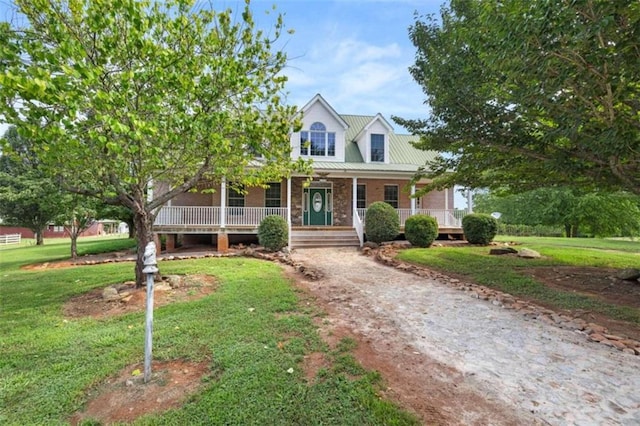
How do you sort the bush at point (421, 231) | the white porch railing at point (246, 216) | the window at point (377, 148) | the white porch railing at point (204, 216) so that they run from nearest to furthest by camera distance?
1. the bush at point (421, 231)
2. the white porch railing at point (204, 216)
3. the white porch railing at point (246, 216)
4. the window at point (377, 148)

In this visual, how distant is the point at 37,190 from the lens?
14.6 metres

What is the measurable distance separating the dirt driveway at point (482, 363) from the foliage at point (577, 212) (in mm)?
19137

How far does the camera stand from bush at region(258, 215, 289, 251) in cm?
1162

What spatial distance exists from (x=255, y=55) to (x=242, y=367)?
17.5 ft

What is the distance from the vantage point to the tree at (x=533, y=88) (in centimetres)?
367

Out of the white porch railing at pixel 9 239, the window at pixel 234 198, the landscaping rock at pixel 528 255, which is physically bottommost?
the white porch railing at pixel 9 239

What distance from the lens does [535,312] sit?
5117 mm

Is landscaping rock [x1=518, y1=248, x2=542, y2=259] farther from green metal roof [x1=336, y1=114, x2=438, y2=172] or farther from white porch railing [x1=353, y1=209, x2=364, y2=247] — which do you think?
green metal roof [x1=336, y1=114, x2=438, y2=172]

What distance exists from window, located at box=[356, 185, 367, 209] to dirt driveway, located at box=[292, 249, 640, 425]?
11.2m

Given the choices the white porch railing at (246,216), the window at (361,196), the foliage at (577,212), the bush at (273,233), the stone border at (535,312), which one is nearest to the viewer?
the stone border at (535,312)

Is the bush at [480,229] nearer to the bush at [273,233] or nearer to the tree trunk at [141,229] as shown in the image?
the bush at [273,233]

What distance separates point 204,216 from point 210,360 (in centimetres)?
1093

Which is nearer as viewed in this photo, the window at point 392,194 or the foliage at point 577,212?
the window at point 392,194

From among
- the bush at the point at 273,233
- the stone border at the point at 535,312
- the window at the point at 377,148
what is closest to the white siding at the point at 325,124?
the window at the point at 377,148
